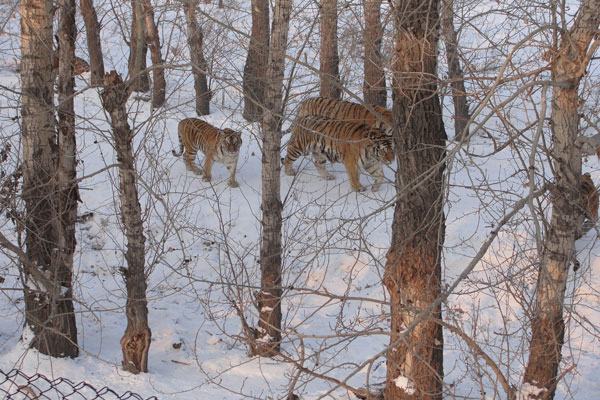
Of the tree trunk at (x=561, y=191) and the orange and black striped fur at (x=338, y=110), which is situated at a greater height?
the orange and black striped fur at (x=338, y=110)

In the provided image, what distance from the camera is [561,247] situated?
4234 mm

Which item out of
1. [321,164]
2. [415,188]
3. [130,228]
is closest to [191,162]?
[321,164]

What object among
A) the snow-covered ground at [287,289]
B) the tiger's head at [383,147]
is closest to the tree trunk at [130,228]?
the snow-covered ground at [287,289]

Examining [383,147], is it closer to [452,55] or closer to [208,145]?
[208,145]

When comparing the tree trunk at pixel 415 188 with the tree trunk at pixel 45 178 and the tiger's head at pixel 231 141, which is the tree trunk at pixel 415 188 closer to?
the tree trunk at pixel 45 178

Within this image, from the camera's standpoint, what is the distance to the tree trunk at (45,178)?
5.22 m

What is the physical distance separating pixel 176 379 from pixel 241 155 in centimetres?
536

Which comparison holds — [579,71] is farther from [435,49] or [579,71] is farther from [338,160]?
[338,160]

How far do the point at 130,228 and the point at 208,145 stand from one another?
4.15 metres

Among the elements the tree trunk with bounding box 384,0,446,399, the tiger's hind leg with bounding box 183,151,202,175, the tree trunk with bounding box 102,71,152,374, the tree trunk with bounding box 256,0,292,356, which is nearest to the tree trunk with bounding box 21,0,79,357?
the tree trunk with bounding box 102,71,152,374

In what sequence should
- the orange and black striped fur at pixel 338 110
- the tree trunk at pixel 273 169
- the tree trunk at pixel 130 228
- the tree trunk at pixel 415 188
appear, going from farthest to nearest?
the orange and black striped fur at pixel 338 110 < the tree trunk at pixel 273 169 < the tree trunk at pixel 130 228 < the tree trunk at pixel 415 188

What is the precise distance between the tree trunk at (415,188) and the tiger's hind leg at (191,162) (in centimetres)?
553

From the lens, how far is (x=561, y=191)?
414 cm

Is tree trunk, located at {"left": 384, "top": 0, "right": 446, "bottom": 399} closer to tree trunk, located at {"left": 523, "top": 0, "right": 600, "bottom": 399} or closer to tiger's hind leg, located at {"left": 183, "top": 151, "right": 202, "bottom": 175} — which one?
tree trunk, located at {"left": 523, "top": 0, "right": 600, "bottom": 399}
